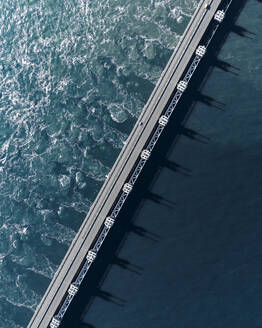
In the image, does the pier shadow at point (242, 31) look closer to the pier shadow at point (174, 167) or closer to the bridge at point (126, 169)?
the bridge at point (126, 169)

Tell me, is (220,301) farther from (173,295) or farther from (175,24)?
(175,24)

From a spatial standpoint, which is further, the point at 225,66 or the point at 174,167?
the point at 225,66

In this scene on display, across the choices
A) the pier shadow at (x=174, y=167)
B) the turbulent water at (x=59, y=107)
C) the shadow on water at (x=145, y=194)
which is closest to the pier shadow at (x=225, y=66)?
the shadow on water at (x=145, y=194)

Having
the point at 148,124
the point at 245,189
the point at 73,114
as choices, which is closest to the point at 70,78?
the point at 73,114

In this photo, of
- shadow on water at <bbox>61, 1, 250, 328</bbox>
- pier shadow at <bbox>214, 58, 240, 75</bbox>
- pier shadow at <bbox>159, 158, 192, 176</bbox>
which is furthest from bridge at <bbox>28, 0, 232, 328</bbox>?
Answer: pier shadow at <bbox>214, 58, 240, 75</bbox>

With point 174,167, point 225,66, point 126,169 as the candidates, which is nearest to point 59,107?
point 126,169

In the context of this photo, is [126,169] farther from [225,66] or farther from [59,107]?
[225,66]
